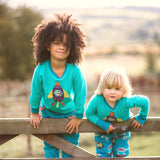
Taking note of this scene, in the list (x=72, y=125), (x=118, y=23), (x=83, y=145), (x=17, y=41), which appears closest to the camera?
(x=72, y=125)

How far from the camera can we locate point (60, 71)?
2.10 m

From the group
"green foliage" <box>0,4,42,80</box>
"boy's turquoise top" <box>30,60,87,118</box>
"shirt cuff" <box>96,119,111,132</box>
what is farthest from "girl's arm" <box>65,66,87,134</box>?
"green foliage" <box>0,4,42,80</box>

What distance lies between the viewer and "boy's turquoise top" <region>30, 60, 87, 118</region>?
2055mm

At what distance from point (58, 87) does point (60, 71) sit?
13 cm

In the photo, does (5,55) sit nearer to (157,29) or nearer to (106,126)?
(106,126)

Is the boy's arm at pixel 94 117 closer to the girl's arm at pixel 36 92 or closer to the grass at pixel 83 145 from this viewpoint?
the girl's arm at pixel 36 92

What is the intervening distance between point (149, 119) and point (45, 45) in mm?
1006

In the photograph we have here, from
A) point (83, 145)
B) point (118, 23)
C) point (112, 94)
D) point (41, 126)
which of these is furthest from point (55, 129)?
point (118, 23)

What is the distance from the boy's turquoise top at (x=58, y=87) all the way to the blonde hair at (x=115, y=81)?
17cm

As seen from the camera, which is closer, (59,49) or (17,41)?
(59,49)

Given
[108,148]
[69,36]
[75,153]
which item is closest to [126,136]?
[108,148]

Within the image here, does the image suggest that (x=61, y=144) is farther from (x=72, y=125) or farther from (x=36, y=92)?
(x=36, y=92)

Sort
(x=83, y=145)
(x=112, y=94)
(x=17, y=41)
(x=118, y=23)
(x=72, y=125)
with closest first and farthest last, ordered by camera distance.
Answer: (x=72, y=125) → (x=112, y=94) → (x=83, y=145) → (x=17, y=41) → (x=118, y=23)

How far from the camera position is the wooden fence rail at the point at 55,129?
1.97 metres
